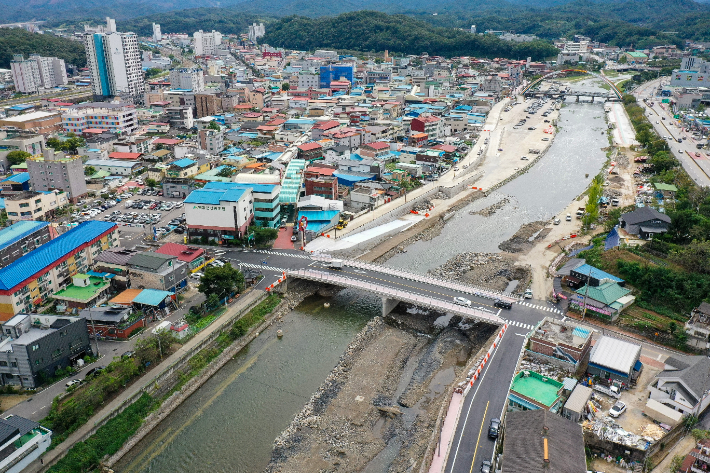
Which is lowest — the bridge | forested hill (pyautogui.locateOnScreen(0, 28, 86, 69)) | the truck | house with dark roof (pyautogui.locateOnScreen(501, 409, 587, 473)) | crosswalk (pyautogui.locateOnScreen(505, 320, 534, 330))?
crosswalk (pyautogui.locateOnScreen(505, 320, 534, 330))

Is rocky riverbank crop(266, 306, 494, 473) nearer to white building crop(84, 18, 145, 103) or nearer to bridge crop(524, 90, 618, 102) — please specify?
white building crop(84, 18, 145, 103)

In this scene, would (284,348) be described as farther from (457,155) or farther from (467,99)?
(467,99)

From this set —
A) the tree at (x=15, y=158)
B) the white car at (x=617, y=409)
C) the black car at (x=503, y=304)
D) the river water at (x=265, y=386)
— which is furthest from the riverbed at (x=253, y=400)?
the tree at (x=15, y=158)

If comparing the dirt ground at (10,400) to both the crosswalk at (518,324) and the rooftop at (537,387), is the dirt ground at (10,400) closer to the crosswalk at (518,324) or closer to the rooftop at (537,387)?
the rooftop at (537,387)

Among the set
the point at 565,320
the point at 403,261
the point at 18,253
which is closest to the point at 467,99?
the point at 403,261

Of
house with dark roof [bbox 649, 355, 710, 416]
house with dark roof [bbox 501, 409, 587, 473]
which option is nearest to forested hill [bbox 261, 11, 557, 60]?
house with dark roof [bbox 649, 355, 710, 416]

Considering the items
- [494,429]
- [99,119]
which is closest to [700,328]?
[494,429]
